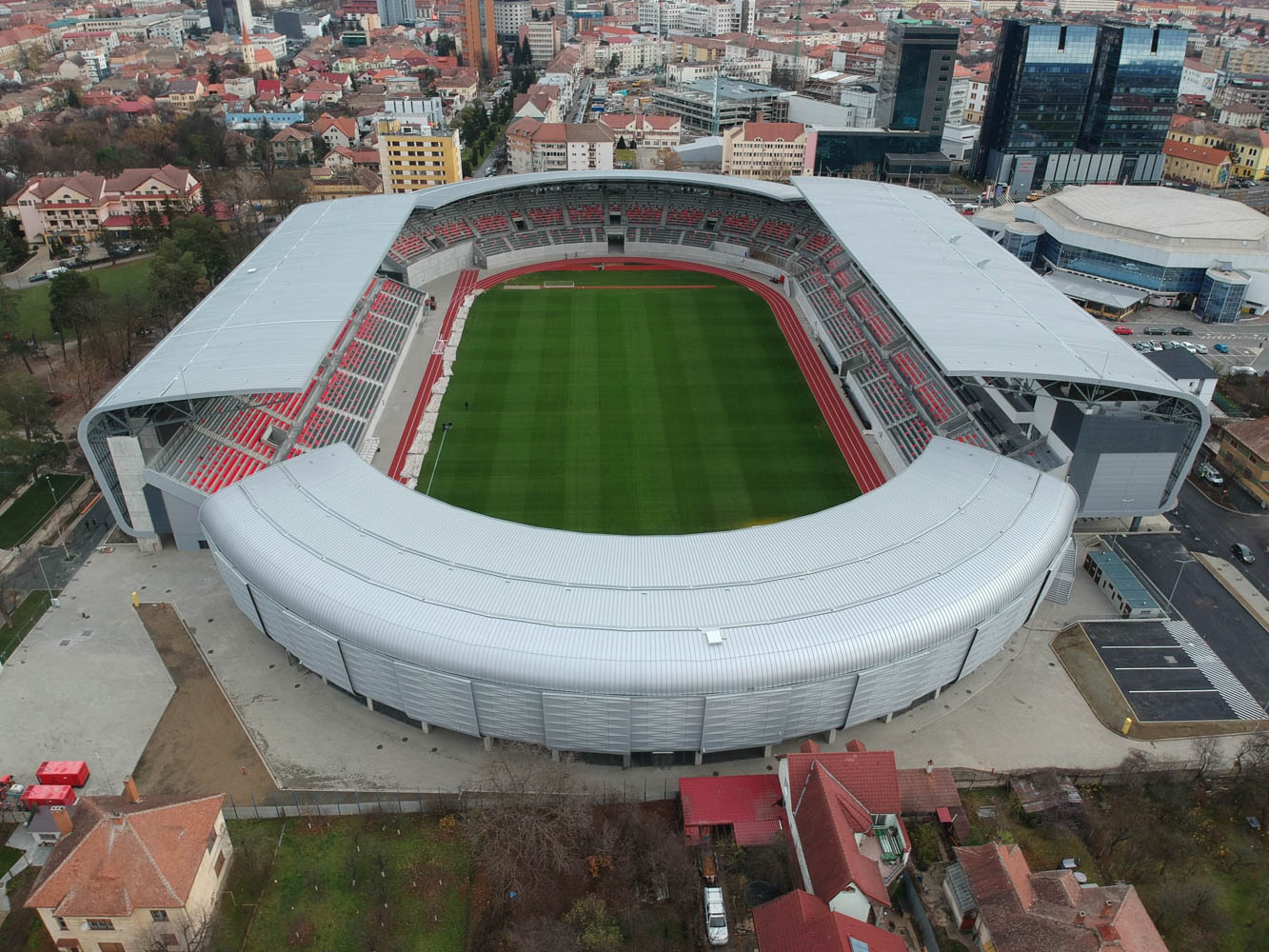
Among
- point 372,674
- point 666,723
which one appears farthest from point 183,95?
point 666,723

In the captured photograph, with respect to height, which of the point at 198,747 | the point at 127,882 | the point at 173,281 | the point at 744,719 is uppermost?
the point at 173,281

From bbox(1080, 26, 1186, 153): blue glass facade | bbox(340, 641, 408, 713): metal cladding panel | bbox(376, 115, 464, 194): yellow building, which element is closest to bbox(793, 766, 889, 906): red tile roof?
bbox(340, 641, 408, 713): metal cladding panel

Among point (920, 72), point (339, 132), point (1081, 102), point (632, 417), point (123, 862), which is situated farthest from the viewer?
point (339, 132)

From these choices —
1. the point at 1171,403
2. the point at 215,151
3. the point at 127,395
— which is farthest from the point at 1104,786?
the point at 215,151

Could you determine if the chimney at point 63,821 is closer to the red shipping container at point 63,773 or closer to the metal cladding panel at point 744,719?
the red shipping container at point 63,773

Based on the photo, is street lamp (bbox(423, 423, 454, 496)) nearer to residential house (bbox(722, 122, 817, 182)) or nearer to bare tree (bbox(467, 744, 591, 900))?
bare tree (bbox(467, 744, 591, 900))

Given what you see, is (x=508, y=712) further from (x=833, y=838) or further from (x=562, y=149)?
(x=562, y=149)

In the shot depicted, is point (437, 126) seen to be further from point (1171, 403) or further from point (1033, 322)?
point (1171, 403)
